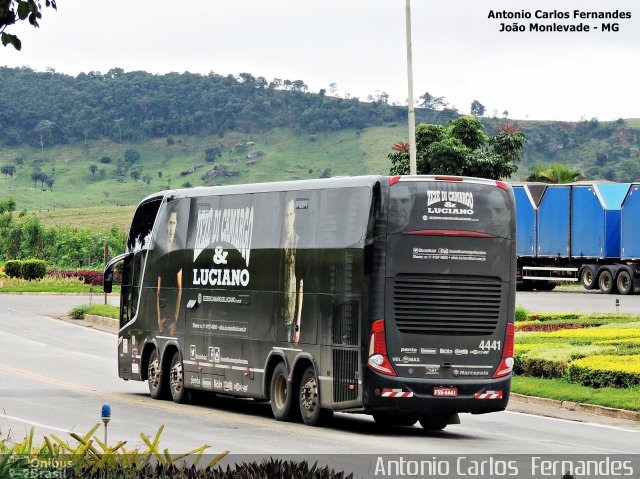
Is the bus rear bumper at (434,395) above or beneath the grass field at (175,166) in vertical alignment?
beneath

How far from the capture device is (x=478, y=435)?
19.8m

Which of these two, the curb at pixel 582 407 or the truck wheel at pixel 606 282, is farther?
the truck wheel at pixel 606 282

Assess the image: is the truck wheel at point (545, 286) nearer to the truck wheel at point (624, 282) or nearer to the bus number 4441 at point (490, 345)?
the truck wheel at point (624, 282)

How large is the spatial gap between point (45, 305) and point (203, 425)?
36472 millimetres

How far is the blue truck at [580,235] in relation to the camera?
2125 inches

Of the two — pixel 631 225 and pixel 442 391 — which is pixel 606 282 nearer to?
pixel 631 225

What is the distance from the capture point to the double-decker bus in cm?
1900

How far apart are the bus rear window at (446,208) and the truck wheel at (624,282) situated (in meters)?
35.1

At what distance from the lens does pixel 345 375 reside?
19.3 m

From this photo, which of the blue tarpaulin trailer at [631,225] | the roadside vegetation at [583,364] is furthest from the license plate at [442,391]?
the blue tarpaulin trailer at [631,225]

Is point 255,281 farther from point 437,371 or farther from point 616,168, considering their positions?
point 616,168

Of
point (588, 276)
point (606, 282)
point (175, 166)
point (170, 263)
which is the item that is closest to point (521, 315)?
point (606, 282)

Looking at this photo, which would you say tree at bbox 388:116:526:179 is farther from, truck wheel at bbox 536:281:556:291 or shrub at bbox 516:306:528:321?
shrub at bbox 516:306:528:321

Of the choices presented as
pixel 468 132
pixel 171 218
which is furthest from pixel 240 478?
pixel 468 132
